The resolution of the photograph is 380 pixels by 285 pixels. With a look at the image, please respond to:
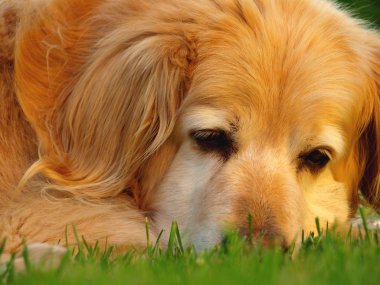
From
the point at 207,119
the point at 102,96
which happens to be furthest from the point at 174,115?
the point at 102,96

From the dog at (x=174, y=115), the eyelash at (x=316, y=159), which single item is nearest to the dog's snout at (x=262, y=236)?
the dog at (x=174, y=115)

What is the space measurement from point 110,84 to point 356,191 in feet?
4.86

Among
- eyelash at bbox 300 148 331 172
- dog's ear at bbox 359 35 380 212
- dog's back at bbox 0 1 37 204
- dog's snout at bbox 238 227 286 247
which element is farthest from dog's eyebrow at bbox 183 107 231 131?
dog's ear at bbox 359 35 380 212

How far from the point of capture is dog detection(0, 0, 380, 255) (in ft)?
12.1

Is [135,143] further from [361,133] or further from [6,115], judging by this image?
[361,133]

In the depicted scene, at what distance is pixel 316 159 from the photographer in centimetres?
394

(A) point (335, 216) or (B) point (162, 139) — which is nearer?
(B) point (162, 139)

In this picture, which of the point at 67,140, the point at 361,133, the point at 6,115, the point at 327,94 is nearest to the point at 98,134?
the point at 67,140

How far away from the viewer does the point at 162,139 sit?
12.5ft

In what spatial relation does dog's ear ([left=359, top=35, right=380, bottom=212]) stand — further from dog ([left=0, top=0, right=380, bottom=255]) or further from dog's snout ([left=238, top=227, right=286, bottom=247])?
dog's snout ([left=238, top=227, right=286, bottom=247])

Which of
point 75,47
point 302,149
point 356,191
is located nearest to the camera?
point 302,149

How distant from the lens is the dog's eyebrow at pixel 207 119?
A: 3.70 m

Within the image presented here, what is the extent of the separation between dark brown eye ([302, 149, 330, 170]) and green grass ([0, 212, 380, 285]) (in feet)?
1.92

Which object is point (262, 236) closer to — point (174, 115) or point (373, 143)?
point (174, 115)
